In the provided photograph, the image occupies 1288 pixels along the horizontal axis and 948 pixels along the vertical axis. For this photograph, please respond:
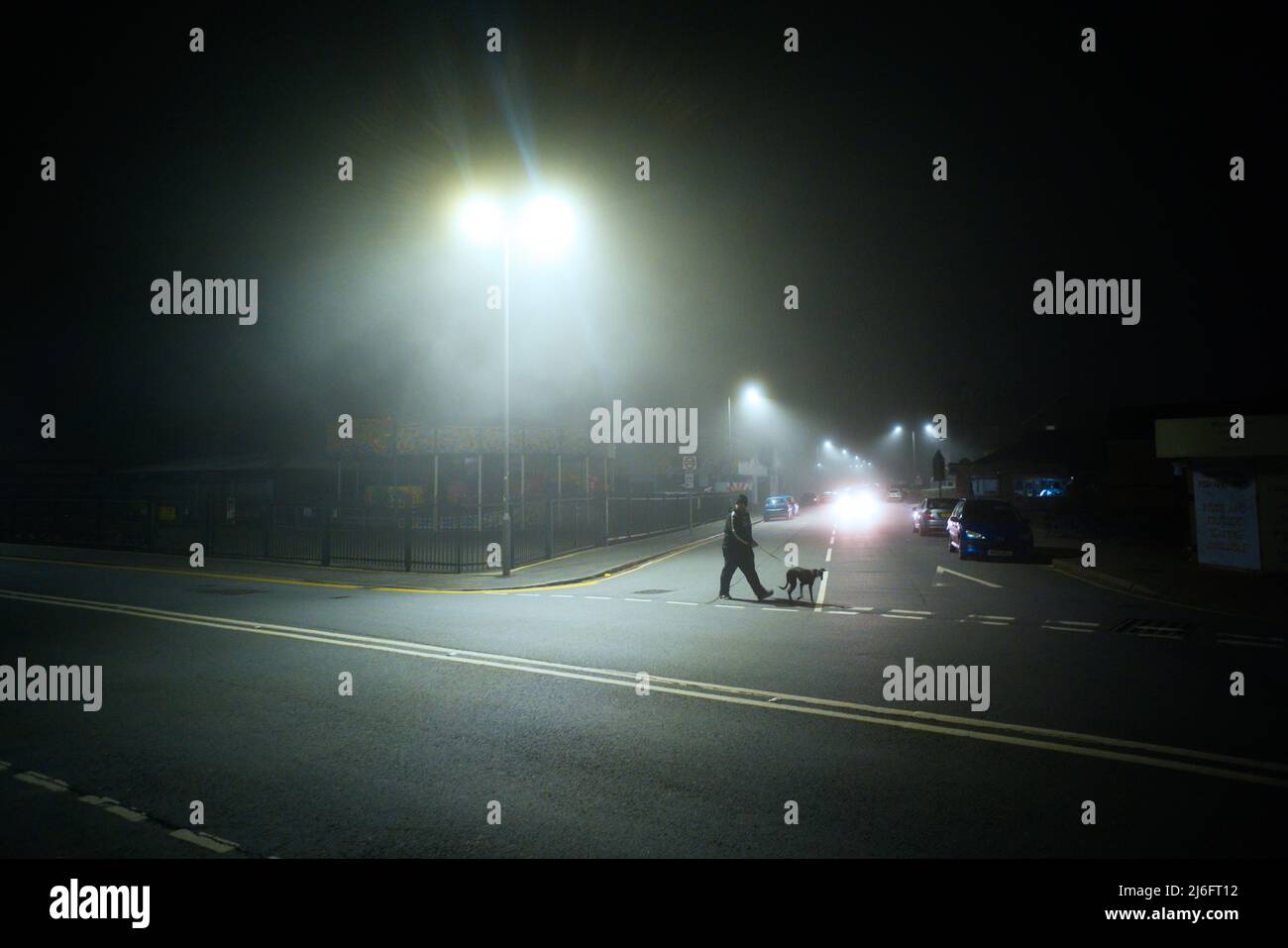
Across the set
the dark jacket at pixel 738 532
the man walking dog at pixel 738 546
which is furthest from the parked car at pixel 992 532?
the dark jacket at pixel 738 532

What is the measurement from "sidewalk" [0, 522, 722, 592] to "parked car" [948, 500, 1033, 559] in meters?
9.15

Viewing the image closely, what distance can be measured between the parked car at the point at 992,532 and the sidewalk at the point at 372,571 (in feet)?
30.0

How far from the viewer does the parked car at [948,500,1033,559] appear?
19.8 meters

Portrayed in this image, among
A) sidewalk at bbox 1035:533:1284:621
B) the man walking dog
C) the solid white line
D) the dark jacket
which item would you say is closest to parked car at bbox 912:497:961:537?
sidewalk at bbox 1035:533:1284:621

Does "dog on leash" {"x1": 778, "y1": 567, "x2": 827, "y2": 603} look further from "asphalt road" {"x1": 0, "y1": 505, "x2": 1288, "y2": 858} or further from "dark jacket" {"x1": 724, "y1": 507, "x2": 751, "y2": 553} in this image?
"asphalt road" {"x1": 0, "y1": 505, "x2": 1288, "y2": 858}

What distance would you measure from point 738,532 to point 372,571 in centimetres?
1086

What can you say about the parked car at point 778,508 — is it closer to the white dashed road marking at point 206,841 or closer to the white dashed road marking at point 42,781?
the white dashed road marking at point 42,781

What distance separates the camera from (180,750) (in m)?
5.36

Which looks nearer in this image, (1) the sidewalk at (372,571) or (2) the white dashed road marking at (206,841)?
(2) the white dashed road marking at (206,841)

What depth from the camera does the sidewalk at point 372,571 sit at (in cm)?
1636

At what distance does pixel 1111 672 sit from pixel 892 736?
3446 millimetres

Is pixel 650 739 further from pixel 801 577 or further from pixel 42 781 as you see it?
pixel 801 577

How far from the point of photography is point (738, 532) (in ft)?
43.1
